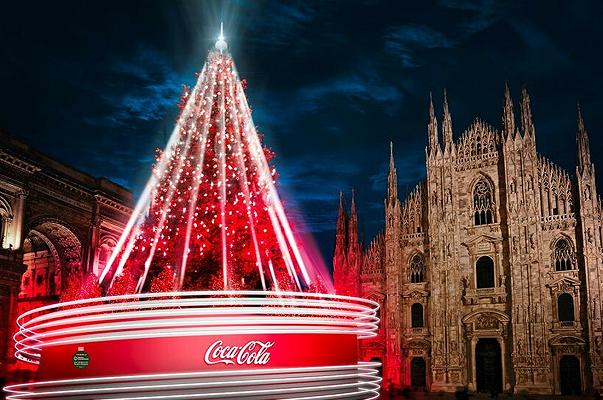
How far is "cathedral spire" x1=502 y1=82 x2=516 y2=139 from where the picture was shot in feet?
124

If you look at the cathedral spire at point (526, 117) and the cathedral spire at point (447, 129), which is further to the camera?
the cathedral spire at point (447, 129)

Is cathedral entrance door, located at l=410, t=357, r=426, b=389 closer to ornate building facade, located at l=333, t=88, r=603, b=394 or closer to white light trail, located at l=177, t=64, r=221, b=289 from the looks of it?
ornate building facade, located at l=333, t=88, r=603, b=394

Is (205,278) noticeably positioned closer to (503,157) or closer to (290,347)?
(290,347)

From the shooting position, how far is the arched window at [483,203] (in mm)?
38469

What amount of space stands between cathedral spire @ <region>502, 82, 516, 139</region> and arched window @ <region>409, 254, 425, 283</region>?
1004 cm

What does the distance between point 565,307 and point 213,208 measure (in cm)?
2506

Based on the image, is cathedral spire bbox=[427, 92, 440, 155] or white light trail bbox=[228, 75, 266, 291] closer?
white light trail bbox=[228, 75, 266, 291]

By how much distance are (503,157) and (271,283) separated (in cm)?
2323

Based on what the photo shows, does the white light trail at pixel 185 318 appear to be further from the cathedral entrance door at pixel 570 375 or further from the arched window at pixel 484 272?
the arched window at pixel 484 272

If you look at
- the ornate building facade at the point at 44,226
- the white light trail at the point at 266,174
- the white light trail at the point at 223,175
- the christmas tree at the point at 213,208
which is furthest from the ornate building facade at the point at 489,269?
the white light trail at the point at 223,175

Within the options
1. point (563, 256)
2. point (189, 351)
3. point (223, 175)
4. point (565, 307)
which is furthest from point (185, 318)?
point (563, 256)

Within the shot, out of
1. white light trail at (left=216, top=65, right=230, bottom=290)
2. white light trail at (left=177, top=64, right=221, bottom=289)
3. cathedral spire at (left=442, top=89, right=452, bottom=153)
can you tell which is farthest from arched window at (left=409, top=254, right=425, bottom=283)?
white light trail at (left=177, top=64, right=221, bottom=289)

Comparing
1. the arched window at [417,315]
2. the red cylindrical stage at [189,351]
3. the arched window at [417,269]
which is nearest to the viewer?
the red cylindrical stage at [189,351]

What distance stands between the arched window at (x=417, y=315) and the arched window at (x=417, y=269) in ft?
5.59
